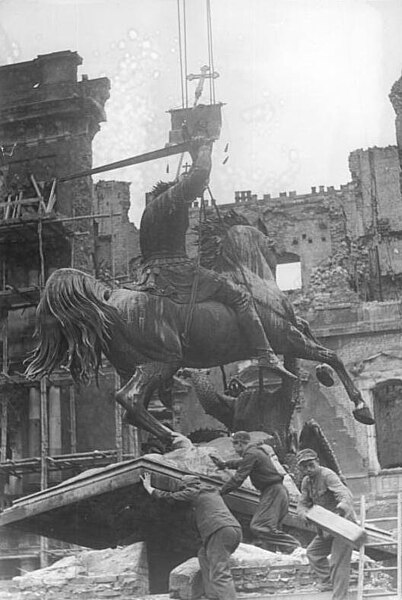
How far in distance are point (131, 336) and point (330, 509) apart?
111 inches

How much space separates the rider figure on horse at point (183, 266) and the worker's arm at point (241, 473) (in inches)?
62.9

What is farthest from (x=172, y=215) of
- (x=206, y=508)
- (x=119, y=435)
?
(x=119, y=435)

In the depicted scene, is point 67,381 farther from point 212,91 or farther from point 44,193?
point 212,91

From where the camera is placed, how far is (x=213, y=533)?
11320mm

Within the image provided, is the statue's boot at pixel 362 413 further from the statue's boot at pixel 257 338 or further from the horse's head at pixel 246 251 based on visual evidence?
the horse's head at pixel 246 251

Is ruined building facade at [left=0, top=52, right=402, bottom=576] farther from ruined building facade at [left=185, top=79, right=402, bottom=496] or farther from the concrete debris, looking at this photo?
the concrete debris

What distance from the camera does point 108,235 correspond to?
110 feet

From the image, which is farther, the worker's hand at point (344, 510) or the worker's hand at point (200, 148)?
the worker's hand at point (200, 148)

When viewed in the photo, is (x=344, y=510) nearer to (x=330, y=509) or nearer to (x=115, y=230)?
(x=330, y=509)

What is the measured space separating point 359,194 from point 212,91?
67.1 feet

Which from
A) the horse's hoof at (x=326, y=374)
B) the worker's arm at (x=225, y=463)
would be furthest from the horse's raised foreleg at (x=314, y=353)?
the worker's arm at (x=225, y=463)

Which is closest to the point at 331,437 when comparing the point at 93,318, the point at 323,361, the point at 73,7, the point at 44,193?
the point at 44,193

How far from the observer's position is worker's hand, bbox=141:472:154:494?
39.7 feet

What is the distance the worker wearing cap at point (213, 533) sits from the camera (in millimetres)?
11148
